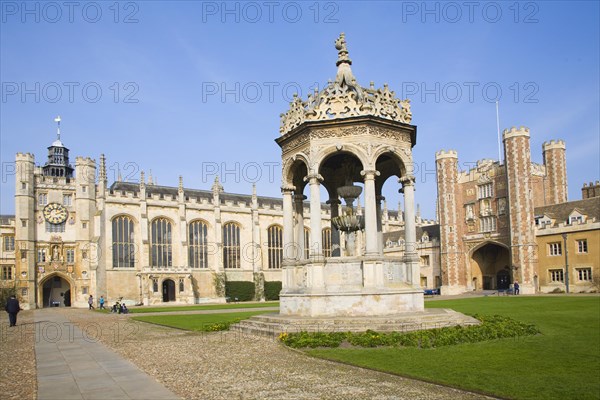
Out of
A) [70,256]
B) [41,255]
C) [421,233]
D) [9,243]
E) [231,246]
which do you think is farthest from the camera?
[421,233]

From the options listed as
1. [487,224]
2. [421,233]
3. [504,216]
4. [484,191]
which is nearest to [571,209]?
[504,216]

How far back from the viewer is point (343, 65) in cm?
1759

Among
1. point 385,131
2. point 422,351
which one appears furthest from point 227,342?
point 385,131

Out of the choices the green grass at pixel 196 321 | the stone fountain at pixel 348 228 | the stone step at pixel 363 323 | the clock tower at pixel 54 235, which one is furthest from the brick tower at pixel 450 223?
the stone step at pixel 363 323

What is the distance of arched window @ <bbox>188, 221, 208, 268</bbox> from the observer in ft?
196

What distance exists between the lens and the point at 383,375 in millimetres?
9016

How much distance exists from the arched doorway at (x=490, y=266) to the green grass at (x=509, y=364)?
4385 cm

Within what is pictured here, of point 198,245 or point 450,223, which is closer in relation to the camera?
point 450,223

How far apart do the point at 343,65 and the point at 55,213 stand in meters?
45.6

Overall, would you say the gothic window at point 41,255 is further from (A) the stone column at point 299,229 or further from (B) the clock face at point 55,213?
(A) the stone column at point 299,229

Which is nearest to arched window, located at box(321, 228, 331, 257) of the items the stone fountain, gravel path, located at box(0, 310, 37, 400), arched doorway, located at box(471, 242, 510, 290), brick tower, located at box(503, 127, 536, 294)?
arched doorway, located at box(471, 242, 510, 290)

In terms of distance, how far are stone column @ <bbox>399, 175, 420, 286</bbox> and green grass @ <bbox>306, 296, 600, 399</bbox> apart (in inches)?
149

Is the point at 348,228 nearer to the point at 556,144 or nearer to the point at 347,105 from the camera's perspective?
the point at 347,105

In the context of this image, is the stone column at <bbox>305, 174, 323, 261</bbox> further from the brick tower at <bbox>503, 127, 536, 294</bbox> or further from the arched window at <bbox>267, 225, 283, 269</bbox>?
the arched window at <bbox>267, 225, 283, 269</bbox>
